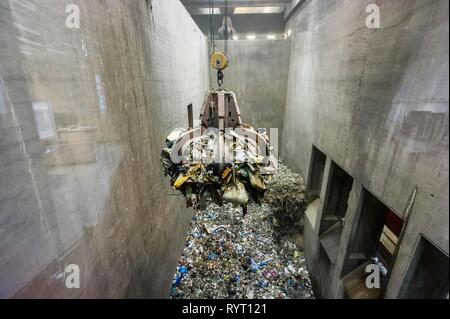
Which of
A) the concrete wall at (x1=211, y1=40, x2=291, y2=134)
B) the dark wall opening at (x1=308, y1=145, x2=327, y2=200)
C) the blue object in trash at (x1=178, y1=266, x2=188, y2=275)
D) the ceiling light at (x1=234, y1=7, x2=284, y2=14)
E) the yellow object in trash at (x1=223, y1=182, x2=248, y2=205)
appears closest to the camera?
the yellow object in trash at (x1=223, y1=182, x2=248, y2=205)

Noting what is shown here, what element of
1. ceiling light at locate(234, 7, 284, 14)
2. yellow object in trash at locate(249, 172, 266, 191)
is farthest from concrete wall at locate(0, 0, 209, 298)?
ceiling light at locate(234, 7, 284, 14)

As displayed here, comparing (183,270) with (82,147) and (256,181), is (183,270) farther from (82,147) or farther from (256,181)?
(82,147)

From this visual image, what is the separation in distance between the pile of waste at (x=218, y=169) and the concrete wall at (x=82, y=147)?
62 centimetres

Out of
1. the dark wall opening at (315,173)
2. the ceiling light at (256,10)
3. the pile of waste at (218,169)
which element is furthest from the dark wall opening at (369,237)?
the ceiling light at (256,10)

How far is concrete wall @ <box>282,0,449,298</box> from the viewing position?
1.01 meters

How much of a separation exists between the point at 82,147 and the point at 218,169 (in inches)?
42.6

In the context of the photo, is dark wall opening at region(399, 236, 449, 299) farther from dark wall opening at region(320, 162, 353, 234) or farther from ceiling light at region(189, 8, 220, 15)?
ceiling light at region(189, 8, 220, 15)

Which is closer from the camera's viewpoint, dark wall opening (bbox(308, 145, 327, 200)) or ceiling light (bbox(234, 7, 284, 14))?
dark wall opening (bbox(308, 145, 327, 200))

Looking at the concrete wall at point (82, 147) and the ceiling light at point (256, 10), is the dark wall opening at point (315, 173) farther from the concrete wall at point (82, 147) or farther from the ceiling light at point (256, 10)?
the ceiling light at point (256, 10)

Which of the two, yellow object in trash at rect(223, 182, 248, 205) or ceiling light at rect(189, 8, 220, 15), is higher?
ceiling light at rect(189, 8, 220, 15)

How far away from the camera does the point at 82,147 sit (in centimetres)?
152

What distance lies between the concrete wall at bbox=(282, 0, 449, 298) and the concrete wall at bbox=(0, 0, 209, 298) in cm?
197
